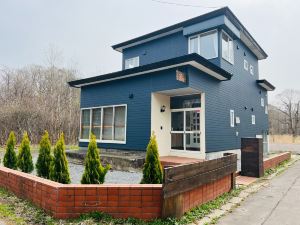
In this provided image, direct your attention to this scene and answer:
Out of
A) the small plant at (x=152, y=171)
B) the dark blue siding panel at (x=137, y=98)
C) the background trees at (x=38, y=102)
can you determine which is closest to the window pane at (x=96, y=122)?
the dark blue siding panel at (x=137, y=98)

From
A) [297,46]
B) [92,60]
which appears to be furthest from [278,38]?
[92,60]

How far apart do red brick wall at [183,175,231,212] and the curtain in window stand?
27.3ft

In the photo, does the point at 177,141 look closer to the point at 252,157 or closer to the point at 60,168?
the point at 252,157

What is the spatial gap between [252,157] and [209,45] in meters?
5.67

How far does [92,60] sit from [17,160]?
31.3m

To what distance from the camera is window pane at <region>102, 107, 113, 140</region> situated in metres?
11.2

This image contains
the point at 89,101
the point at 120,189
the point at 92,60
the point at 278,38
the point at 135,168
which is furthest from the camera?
the point at 92,60

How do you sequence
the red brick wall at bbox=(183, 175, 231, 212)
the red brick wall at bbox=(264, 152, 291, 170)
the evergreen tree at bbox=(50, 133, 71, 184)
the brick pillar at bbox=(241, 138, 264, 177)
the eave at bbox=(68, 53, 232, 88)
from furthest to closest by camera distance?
the red brick wall at bbox=(264, 152, 291, 170), the eave at bbox=(68, 53, 232, 88), the brick pillar at bbox=(241, 138, 264, 177), the evergreen tree at bbox=(50, 133, 71, 184), the red brick wall at bbox=(183, 175, 231, 212)

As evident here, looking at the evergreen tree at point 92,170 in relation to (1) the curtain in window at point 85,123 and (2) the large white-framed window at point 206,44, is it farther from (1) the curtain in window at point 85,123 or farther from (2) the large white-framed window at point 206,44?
(2) the large white-framed window at point 206,44

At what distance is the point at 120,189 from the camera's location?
3732mm

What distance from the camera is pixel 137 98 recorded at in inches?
398

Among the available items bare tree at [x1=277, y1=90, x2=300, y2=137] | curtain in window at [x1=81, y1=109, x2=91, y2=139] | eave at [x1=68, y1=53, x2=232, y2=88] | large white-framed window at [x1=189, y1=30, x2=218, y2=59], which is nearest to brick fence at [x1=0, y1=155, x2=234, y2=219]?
eave at [x1=68, y1=53, x2=232, y2=88]

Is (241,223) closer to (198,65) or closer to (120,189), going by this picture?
(120,189)

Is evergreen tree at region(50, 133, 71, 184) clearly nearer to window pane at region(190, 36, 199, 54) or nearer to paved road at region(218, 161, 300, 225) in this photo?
paved road at region(218, 161, 300, 225)
